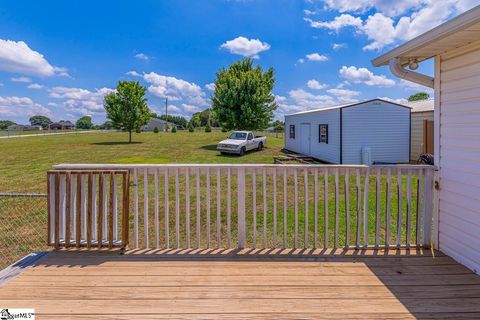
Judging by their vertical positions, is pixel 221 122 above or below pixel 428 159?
above

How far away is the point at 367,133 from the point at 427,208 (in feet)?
34.5

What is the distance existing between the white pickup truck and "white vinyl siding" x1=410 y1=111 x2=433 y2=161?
27.3 feet

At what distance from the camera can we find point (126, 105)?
24.4 metres

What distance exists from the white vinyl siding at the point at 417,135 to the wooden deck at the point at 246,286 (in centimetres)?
1259

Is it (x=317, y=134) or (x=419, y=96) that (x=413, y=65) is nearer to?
(x=317, y=134)

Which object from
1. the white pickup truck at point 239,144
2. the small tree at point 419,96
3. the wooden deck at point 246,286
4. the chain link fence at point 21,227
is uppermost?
the small tree at point 419,96

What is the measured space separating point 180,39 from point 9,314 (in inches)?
617

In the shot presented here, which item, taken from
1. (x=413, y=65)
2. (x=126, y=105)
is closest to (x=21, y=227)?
(x=413, y=65)

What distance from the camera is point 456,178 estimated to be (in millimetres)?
2920

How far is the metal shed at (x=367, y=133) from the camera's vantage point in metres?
12.7

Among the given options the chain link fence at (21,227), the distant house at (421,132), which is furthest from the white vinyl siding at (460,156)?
the distant house at (421,132)

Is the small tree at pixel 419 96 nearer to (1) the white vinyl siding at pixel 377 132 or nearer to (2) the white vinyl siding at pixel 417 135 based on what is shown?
(2) the white vinyl siding at pixel 417 135

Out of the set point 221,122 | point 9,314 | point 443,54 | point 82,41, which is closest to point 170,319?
point 9,314

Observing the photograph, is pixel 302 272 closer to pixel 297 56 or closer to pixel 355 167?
pixel 355 167
